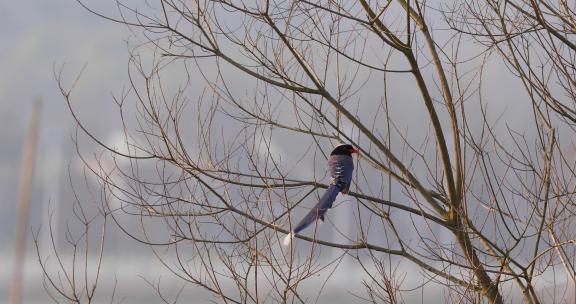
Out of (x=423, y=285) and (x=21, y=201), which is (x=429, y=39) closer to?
(x=423, y=285)

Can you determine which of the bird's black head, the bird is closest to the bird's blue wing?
the bird

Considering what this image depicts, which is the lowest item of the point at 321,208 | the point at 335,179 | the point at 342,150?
the point at 321,208

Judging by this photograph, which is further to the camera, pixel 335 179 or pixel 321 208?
pixel 335 179

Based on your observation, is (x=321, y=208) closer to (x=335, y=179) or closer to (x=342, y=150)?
(x=335, y=179)

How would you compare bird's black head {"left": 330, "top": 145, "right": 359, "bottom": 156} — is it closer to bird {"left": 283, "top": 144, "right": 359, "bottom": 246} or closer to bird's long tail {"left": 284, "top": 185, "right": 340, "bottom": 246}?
bird {"left": 283, "top": 144, "right": 359, "bottom": 246}

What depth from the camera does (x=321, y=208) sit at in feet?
19.8

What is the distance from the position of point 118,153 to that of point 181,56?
792 mm

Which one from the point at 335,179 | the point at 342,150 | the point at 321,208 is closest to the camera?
the point at 321,208

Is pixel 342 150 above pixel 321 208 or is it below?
above

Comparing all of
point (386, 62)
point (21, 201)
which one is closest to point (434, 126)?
point (386, 62)

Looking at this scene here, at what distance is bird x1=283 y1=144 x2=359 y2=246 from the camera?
230 inches

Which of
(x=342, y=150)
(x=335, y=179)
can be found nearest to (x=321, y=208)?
(x=335, y=179)

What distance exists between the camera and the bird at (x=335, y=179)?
584 cm

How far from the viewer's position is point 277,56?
6141 mm
